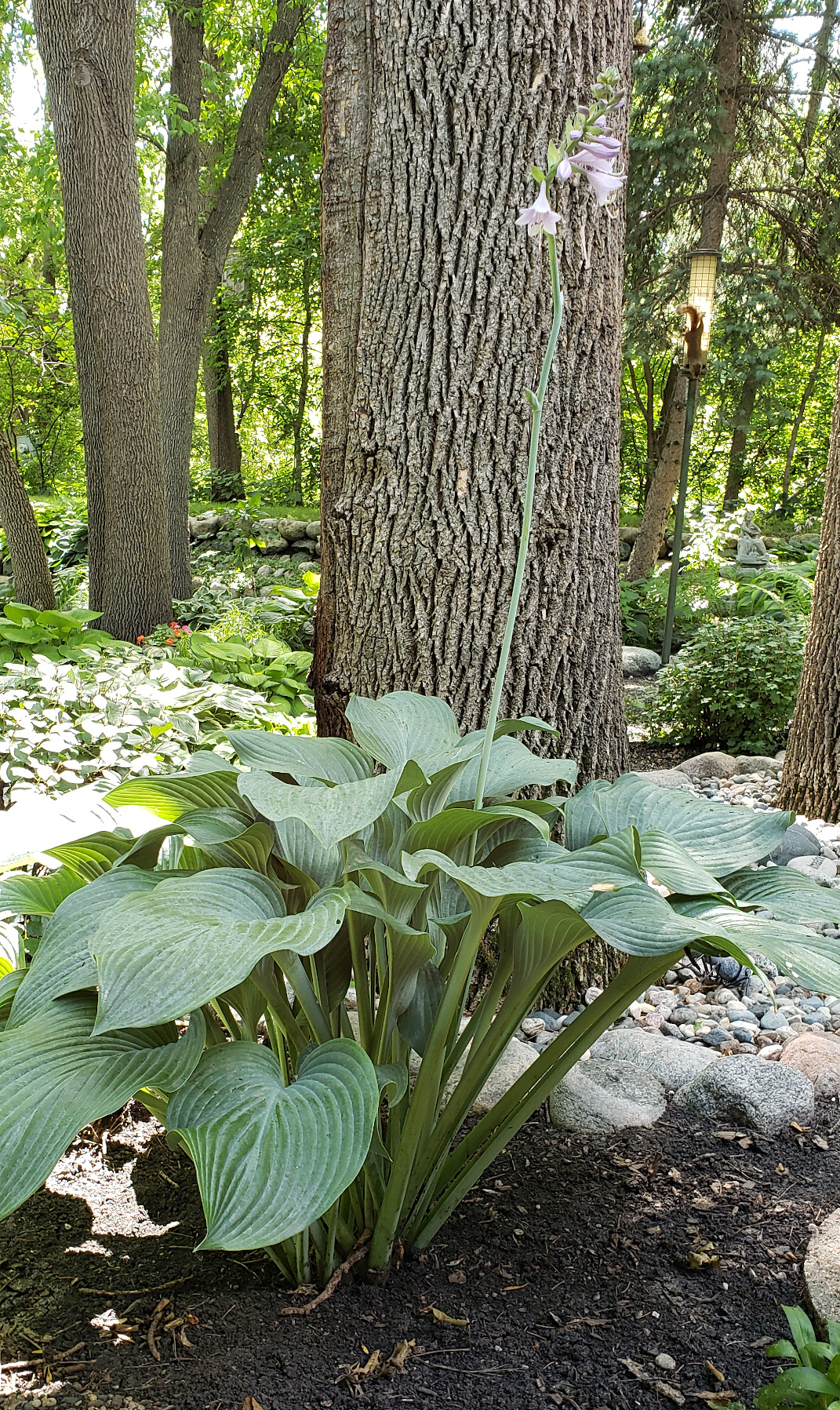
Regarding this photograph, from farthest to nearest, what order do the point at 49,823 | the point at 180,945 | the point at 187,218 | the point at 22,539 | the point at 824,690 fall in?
the point at 187,218 → the point at 22,539 → the point at 824,690 → the point at 49,823 → the point at 180,945

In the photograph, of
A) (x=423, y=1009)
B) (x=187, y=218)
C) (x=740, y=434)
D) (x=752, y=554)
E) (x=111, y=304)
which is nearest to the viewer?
(x=423, y=1009)

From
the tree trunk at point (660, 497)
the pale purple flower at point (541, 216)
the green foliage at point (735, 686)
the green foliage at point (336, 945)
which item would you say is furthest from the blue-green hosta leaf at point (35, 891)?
the tree trunk at point (660, 497)

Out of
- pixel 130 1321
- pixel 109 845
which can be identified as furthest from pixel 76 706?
pixel 130 1321

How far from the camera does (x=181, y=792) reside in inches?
55.1

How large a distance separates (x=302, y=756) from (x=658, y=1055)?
3.63ft

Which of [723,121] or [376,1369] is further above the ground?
[723,121]

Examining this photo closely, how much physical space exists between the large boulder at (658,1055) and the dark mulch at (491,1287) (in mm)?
203

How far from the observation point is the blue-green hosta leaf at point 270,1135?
3.00ft

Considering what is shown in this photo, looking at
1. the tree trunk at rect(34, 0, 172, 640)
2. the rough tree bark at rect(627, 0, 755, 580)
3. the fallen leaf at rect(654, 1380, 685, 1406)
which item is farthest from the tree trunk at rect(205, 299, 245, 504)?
the fallen leaf at rect(654, 1380, 685, 1406)

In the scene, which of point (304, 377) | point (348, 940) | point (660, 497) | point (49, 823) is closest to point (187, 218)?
point (660, 497)

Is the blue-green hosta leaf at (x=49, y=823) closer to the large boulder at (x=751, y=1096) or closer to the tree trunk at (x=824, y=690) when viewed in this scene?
the large boulder at (x=751, y=1096)

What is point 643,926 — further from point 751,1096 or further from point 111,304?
point 111,304

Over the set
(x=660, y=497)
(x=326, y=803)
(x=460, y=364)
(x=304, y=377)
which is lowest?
(x=326, y=803)

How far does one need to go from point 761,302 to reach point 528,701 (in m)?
8.73
